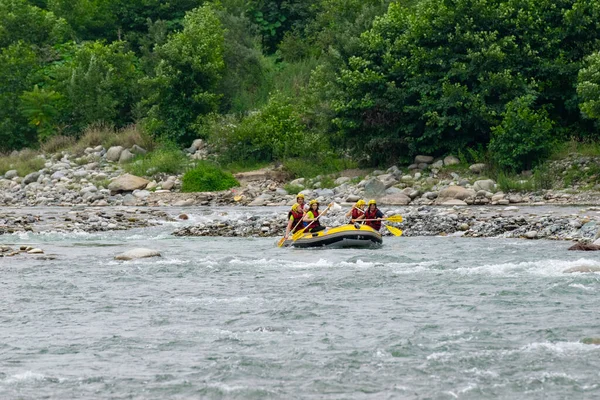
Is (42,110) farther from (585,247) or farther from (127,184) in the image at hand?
(585,247)

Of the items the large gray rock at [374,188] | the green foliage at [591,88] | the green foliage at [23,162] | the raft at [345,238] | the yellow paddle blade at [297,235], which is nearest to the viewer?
the raft at [345,238]

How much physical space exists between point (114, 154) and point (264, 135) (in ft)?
26.3

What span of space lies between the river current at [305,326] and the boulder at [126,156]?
24.9m

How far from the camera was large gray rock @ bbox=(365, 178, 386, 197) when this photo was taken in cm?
3475

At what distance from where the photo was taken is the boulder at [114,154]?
4641cm

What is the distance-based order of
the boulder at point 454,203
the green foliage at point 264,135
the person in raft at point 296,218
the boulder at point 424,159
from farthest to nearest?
the green foliage at point 264,135
the boulder at point 424,159
the boulder at point 454,203
the person in raft at point 296,218

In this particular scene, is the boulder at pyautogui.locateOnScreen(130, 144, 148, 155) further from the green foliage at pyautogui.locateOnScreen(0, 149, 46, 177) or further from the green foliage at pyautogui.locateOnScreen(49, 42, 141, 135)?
the green foliage at pyautogui.locateOnScreen(0, 149, 46, 177)

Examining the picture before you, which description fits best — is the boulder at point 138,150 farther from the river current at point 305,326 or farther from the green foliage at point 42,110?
the river current at point 305,326

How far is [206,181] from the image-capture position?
4006cm

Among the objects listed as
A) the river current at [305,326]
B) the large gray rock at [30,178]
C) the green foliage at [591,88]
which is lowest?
the large gray rock at [30,178]

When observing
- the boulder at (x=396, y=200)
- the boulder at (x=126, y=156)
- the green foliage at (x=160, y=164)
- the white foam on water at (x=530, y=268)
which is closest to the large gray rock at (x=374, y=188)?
the boulder at (x=396, y=200)

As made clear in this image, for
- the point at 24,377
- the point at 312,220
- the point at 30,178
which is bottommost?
the point at 30,178

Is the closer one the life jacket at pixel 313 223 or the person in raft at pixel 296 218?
the life jacket at pixel 313 223

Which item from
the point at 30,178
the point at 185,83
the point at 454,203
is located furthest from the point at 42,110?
the point at 454,203
